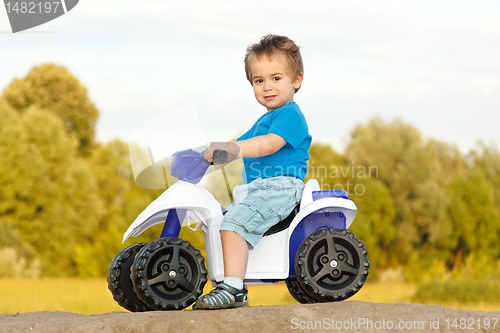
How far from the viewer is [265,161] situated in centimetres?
491

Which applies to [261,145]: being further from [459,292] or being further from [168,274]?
[459,292]

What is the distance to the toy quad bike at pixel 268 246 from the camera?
183 inches

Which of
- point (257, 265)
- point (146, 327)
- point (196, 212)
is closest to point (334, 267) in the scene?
point (257, 265)

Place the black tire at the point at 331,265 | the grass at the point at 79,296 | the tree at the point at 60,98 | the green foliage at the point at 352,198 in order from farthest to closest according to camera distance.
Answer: the tree at the point at 60,98, the green foliage at the point at 352,198, the grass at the point at 79,296, the black tire at the point at 331,265

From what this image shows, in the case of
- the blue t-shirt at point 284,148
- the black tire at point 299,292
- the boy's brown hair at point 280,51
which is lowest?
the black tire at point 299,292

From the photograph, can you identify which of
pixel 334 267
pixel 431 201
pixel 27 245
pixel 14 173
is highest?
pixel 334 267

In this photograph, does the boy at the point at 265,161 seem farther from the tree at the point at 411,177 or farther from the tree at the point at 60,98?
the tree at the point at 60,98

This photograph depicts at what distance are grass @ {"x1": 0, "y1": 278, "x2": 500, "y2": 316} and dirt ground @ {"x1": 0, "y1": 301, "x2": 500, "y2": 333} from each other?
7.84 m

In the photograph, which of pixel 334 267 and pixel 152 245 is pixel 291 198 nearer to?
pixel 334 267

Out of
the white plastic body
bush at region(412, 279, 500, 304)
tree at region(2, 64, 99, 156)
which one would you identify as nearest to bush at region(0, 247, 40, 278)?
tree at region(2, 64, 99, 156)

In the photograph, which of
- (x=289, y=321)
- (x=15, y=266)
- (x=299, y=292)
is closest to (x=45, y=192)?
(x=15, y=266)

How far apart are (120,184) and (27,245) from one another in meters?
4.85

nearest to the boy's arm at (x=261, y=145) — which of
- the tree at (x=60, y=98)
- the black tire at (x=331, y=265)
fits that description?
the black tire at (x=331, y=265)

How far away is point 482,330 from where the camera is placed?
14.9 ft
